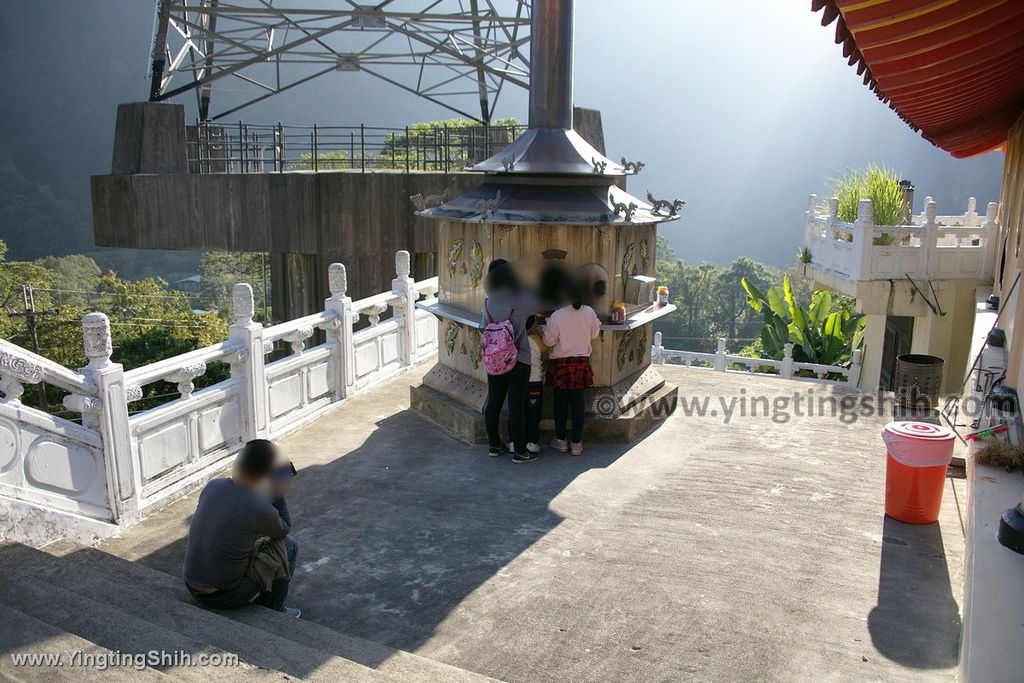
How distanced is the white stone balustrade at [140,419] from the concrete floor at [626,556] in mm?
298

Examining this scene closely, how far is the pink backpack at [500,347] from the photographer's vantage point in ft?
22.8

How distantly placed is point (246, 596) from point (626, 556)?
7.87 ft

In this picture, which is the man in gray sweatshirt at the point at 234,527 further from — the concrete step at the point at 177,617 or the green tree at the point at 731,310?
the green tree at the point at 731,310

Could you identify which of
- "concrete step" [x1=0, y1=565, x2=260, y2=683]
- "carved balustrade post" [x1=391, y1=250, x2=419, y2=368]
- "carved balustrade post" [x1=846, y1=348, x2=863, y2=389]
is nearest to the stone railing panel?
"concrete step" [x1=0, y1=565, x2=260, y2=683]

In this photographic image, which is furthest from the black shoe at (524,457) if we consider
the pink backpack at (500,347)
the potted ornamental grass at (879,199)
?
the potted ornamental grass at (879,199)

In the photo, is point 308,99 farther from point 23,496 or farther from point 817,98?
point 23,496

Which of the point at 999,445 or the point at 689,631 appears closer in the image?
the point at 689,631

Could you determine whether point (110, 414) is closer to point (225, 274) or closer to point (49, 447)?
point (49, 447)

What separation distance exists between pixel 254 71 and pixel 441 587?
80.3 m

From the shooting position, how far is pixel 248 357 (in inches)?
280

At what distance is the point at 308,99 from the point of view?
93.4 metres

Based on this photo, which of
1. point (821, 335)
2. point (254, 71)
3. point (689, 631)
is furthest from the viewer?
point (254, 71)

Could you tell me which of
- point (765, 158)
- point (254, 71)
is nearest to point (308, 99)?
point (254, 71)

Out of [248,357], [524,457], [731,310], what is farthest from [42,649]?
[731,310]
